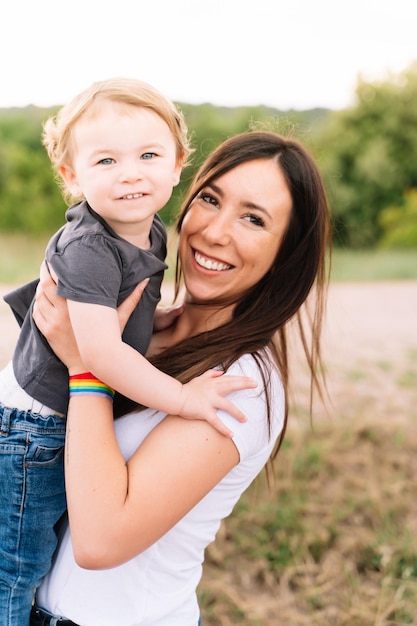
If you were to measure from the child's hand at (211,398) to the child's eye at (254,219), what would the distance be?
0.58m

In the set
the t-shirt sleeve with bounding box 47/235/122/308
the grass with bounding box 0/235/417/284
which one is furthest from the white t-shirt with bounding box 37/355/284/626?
the grass with bounding box 0/235/417/284

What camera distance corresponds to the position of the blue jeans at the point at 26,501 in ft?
5.34

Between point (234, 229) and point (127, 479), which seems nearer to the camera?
point (127, 479)

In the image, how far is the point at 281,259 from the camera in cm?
213

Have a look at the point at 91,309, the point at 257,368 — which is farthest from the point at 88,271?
the point at 257,368

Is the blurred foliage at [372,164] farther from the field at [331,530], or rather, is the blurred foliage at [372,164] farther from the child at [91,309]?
the child at [91,309]

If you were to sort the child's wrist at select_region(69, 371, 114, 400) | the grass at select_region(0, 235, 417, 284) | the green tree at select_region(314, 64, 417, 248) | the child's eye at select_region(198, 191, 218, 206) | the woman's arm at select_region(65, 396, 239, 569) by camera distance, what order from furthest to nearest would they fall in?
the green tree at select_region(314, 64, 417, 248) → the grass at select_region(0, 235, 417, 284) → the child's eye at select_region(198, 191, 218, 206) → the child's wrist at select_region(69, 371, 114, 400) → the woman's arm at select_region(65, 396, 239, 569)

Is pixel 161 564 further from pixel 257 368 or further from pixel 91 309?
pixel 91 309

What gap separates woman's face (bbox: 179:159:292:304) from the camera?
1979 mm

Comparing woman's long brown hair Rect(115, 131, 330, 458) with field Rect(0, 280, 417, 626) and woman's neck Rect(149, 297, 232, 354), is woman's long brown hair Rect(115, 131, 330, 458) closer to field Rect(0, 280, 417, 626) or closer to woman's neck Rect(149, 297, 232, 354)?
woman's neck Rect(149, 297, 232, 354)

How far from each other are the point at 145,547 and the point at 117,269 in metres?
0.62

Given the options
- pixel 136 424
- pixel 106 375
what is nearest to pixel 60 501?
pixel 136 424

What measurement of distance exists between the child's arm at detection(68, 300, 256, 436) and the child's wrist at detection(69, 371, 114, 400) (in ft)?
0.10

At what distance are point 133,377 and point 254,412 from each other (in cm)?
30
